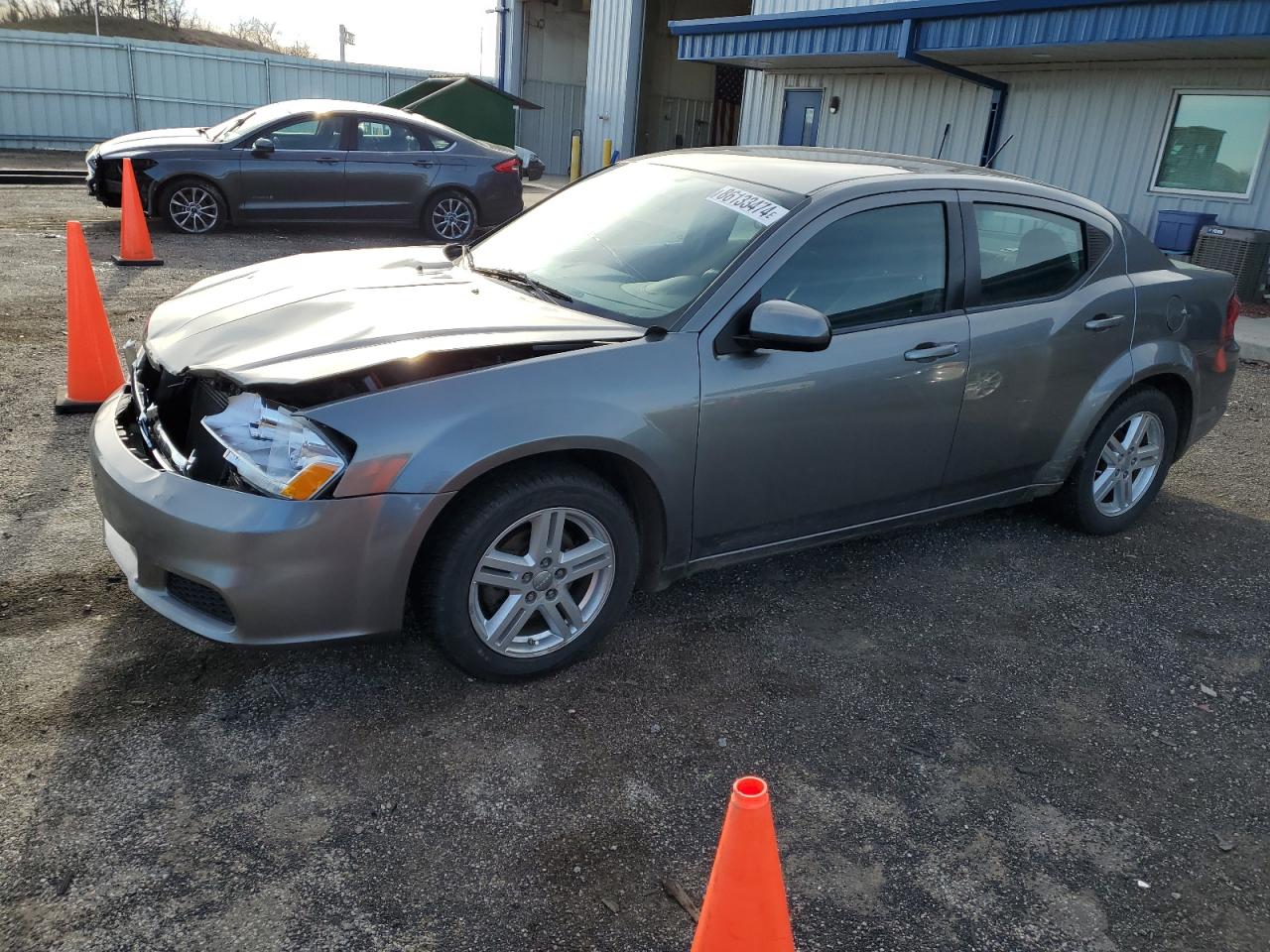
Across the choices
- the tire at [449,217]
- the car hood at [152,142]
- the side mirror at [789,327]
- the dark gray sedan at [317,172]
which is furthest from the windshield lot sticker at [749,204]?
the car hood at [152,142]

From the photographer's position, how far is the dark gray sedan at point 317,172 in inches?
414

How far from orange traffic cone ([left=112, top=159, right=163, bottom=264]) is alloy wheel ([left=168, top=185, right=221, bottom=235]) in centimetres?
118

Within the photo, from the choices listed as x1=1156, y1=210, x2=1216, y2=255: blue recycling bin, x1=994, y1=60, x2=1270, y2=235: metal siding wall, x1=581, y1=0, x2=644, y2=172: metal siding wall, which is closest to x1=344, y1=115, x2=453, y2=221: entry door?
x1=994, y1=60, x2=1270, y2=235: metal siding wall

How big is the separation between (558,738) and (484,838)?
48 cm

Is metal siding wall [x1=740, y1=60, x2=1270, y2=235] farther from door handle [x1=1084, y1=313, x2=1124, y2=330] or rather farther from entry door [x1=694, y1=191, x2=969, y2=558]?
entry door [x1=694, y1=191, x2=969, y2=558]

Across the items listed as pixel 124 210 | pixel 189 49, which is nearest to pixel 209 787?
pixel 124 210

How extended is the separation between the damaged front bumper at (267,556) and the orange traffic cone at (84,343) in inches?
112

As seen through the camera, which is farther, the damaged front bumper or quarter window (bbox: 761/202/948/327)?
quarter window (bbox: 761/202/948/327)

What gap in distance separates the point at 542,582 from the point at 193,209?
9.43m

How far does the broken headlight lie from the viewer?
8.97 ft

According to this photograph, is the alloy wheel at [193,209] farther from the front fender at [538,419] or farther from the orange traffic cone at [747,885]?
the orange traffic cone at [747,885]

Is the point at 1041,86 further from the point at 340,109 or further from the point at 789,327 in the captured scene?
the point at 789,327

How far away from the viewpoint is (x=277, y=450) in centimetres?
278

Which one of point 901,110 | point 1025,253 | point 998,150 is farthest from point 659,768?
point 901,110
